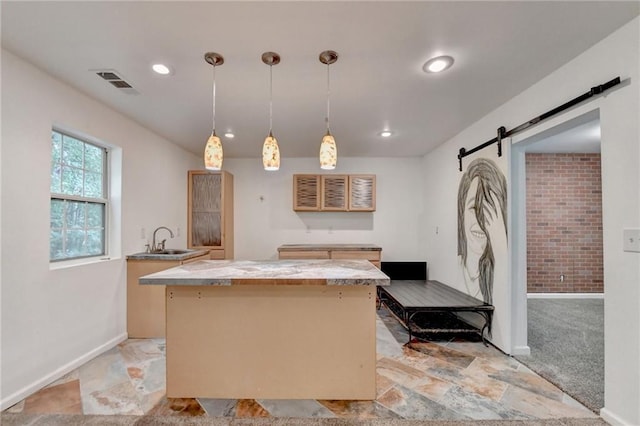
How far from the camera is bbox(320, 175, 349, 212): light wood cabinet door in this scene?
4719 mm

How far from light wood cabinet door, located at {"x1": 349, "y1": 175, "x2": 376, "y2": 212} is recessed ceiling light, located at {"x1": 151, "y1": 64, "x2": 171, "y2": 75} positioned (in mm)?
3112

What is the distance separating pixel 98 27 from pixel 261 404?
104 inches

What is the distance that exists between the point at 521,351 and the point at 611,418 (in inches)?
37.1

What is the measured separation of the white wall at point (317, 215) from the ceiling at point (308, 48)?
2.03 m

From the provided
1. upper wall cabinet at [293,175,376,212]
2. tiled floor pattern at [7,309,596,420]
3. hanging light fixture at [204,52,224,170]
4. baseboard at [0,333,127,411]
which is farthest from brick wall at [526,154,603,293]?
baseboard at [0,333,127,411]

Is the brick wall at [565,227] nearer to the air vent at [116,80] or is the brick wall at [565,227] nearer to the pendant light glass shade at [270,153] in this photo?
the pendant light glass shade at [270,153]

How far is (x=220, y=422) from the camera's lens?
1.79m

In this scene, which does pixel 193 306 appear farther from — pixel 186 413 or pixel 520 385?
pixel 520 385

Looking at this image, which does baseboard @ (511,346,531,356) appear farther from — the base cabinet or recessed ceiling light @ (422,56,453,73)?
the base cabinet

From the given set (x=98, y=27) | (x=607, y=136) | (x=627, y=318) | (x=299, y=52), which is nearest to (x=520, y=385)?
(x=627, y=318)

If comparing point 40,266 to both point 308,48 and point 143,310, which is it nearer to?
point 143,310

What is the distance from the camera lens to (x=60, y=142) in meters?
2.47

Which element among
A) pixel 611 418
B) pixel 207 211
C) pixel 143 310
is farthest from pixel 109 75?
pixel 611 418

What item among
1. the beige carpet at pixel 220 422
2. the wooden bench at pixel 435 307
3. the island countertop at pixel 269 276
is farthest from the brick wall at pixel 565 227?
the island countertop at pixel 269 276
